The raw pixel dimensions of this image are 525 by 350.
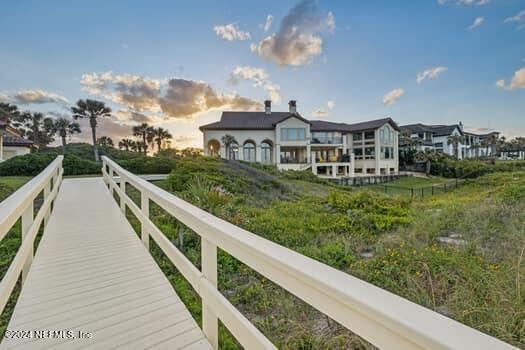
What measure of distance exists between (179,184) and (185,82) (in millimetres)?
8965

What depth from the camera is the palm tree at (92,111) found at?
27.1m

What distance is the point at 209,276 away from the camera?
1909 mm

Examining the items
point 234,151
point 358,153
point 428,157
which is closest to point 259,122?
point 234,151

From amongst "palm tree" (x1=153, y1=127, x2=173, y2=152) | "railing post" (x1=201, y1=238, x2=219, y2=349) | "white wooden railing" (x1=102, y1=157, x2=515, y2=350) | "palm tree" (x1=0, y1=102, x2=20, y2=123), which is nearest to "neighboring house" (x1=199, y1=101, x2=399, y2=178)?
"palm tree" (x1=153, y1=127, x2=173, y2=152)

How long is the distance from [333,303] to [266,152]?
29.4m

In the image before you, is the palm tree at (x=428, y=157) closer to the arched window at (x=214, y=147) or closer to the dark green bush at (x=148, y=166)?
the arched window at (x=214, y=147)

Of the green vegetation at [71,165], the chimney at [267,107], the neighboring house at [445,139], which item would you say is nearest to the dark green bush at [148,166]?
the green vegetation at [71,165]

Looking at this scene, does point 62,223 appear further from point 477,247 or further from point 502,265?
point 477,247

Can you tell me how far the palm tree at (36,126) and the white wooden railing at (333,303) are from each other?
41.3 m

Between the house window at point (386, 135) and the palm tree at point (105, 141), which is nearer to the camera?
the house window at point (386, 135)

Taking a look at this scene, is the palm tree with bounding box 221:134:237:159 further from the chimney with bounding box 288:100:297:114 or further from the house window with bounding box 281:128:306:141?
the chimney with bounding box 288:100:297:114

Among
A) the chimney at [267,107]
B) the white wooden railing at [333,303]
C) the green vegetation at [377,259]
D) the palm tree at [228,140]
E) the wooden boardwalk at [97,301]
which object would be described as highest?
the chimney at [267,107]

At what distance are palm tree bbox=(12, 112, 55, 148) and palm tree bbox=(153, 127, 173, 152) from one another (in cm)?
1274

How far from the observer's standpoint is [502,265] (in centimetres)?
352
